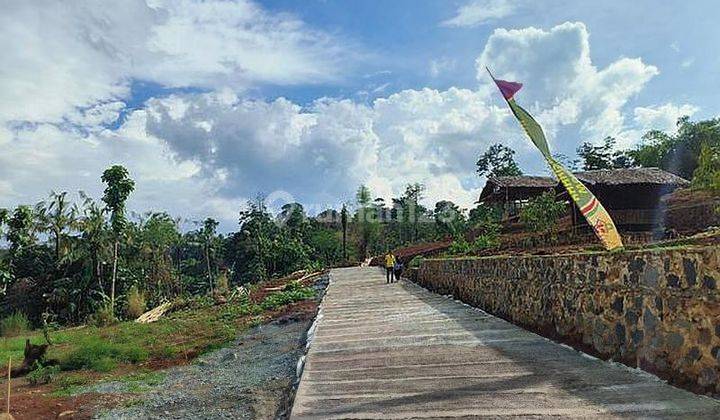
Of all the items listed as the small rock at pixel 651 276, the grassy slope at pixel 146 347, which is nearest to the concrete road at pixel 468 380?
the small rock at pixel 651 276

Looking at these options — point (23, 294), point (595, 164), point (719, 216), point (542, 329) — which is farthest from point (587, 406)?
point (595, 164)

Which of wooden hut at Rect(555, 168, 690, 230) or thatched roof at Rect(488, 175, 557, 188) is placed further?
thatched roof at Rect(488, 175, 557, 188)

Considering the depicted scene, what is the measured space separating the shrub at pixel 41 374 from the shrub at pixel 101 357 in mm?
292

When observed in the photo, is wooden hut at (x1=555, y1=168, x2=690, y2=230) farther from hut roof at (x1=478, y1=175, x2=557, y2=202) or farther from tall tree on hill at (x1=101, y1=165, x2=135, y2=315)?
tall tree on hill at (x1=101, y1=165, x2=135, y2=315)

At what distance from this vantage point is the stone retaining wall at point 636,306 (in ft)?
12.6

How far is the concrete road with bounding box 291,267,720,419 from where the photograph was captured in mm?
3750

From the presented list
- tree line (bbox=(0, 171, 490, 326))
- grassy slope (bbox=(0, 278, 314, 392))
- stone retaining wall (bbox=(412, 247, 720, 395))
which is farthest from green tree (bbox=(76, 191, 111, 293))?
stone retaining wall (bbox=(412, 247, 720, 395))

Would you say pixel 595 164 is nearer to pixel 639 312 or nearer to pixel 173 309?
pixel 173 309

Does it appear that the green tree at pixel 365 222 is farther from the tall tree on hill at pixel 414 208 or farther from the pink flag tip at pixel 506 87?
the pink flag tip at pixel 506 87

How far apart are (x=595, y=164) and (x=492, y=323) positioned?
38497 millimetres

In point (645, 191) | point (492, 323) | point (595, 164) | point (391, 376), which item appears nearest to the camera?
point (391, 376)

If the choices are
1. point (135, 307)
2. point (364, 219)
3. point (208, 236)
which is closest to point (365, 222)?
point (364, 219)

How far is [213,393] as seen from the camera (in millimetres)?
6543

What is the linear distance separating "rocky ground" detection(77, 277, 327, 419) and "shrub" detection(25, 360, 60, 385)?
5.38 feet
